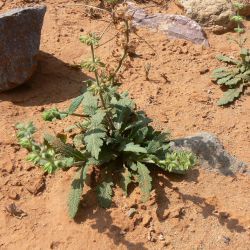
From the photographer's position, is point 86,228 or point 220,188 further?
point 220,188

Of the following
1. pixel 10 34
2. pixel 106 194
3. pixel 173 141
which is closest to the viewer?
pixel 106 194

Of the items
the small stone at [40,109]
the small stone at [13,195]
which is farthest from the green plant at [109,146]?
the small stone at [40,109]

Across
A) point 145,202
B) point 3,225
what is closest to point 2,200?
point 3,225

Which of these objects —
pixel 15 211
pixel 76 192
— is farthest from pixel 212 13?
pixel 15 211

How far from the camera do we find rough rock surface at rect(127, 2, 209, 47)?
6078 mm

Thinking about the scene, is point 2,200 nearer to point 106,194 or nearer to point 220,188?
point 106,194

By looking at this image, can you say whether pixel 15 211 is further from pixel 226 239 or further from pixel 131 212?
pixel 226 239

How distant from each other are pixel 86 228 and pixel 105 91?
1.21 m

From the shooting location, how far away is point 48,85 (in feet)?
16.8

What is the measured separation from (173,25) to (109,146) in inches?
108

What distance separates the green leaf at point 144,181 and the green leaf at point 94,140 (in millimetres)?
450

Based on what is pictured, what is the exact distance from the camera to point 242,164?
→ 430 centimetres

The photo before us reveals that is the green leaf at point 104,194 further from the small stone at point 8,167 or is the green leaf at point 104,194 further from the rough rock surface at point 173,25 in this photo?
the rough rock surface at point 173,25

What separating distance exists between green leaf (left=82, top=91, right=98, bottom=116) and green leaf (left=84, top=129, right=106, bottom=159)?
373 millimetres
